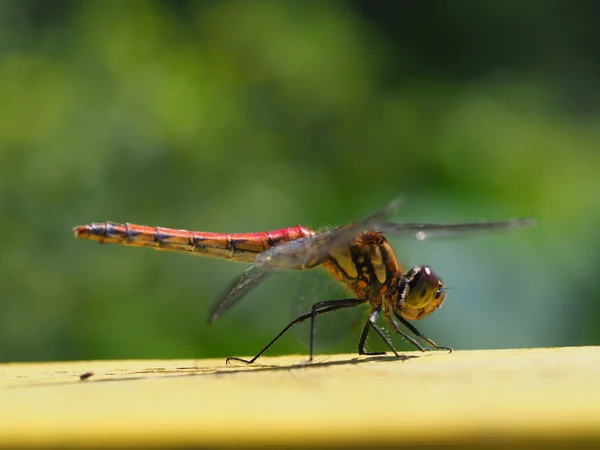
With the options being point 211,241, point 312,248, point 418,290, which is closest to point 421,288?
point 418,290

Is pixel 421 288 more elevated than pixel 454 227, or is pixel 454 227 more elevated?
pixel 454 227

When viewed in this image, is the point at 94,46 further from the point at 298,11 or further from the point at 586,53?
the point at 586,53

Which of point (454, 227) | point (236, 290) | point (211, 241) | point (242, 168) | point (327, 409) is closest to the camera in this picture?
point (327, 409)

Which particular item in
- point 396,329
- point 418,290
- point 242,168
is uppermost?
point 242,168

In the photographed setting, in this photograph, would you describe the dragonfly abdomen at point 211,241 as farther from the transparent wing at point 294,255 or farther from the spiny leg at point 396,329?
the spiny leg at point 396,329

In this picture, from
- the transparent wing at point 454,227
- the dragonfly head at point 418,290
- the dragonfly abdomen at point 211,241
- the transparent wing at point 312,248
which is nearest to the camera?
the transparent wing at point 312,248

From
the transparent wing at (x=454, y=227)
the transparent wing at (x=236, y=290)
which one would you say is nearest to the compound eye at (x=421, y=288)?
the transparent wing at (x=454, y=227)

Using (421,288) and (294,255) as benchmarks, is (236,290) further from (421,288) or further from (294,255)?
(421,288)

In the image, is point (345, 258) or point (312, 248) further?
point (345, 258)

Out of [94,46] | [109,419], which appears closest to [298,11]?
[94,46]
